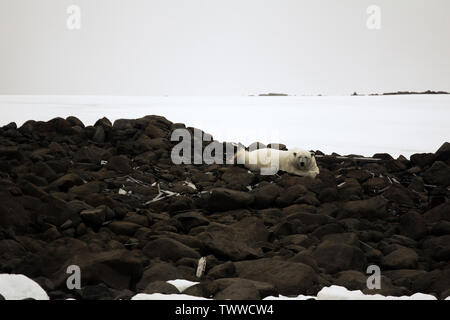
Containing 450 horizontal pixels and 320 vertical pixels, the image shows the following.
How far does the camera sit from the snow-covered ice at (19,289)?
3924 millimetres

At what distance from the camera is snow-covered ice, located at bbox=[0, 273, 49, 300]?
3924 millimetres

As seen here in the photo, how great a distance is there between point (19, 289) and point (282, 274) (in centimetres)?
193

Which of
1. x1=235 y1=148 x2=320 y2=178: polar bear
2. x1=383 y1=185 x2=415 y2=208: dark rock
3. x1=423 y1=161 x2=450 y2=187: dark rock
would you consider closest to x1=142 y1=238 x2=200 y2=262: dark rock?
x1=383 y1=185 x2=415 y2=208: dark rock

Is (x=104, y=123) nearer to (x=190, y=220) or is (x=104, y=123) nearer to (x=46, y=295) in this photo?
(x=190, y=220)

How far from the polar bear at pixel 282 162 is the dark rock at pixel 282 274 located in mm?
4255

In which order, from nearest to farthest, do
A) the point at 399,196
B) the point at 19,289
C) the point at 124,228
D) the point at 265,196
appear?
the point at 19,289
the point at 124,228
the point at 265,196
the point at 399,196

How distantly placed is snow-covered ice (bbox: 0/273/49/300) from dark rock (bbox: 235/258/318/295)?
1.55 meters

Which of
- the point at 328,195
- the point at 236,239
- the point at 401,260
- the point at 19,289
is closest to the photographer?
the point at 19,289

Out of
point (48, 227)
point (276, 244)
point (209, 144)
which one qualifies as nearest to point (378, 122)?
point (209, 144)

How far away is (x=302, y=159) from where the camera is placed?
8.94 metres

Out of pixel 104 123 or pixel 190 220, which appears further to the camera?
pixel 104 123

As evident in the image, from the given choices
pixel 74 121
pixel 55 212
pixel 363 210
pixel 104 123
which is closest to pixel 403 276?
pixel 363 210

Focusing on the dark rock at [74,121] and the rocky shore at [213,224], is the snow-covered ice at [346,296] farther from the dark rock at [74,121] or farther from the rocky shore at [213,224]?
the dark rock at [74,121]
